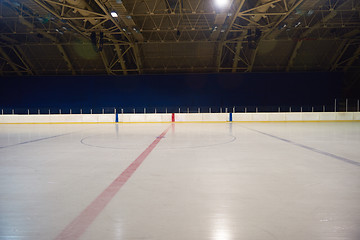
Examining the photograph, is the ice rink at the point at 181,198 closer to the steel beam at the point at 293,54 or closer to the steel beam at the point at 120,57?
the steel beam at the point at 120,57

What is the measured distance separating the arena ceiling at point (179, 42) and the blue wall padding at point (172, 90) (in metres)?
1.08

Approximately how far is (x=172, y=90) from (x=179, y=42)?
251 inches

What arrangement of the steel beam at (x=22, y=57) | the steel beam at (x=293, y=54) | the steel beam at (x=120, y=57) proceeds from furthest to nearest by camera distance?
the steel beam at (x=22, y=57)
the steel beam at (x=293, y=54)
the steel beam at (x=120, y=57)

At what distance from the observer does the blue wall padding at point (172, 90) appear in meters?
30.3

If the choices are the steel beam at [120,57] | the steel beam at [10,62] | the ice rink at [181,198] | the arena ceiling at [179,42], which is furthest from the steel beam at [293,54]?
the steel beam at [10,62]

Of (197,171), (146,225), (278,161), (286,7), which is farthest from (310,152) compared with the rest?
(286,7)

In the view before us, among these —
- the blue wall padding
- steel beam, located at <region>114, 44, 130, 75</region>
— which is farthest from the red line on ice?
the blue wall padding

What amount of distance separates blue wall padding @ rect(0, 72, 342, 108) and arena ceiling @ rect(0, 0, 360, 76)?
1.08 m

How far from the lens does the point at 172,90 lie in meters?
30.6

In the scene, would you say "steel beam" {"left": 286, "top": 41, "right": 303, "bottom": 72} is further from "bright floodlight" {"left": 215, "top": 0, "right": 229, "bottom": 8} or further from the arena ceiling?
"bright floodlight" {"left": 215, "top": 0, "right": 229, "bottom": 8}

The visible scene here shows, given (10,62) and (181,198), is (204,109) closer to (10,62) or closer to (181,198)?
(10,62)

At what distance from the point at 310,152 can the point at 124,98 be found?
85.0ft

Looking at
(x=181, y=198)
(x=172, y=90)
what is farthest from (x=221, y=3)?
(x=181, y=198)

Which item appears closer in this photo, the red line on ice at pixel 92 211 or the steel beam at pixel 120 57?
the red line on ice at pixel 92 211
